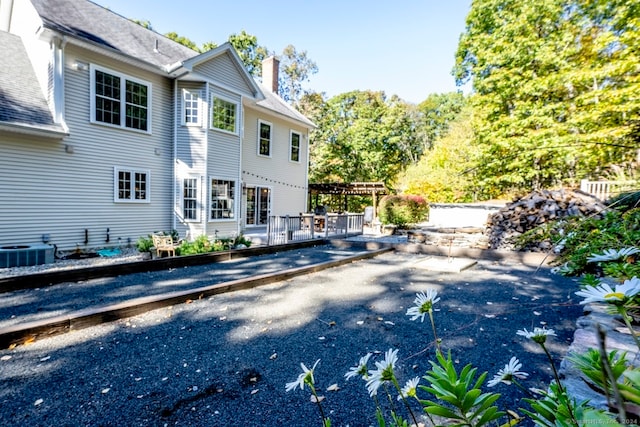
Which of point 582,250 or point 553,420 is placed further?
point 582,250

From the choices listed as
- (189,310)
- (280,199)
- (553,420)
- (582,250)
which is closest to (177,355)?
(189,310)

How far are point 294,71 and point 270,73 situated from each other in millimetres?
11159

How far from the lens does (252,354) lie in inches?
123

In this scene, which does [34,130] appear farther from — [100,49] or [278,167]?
[278,167]

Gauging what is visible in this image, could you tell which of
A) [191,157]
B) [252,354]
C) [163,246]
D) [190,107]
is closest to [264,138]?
[190,107]

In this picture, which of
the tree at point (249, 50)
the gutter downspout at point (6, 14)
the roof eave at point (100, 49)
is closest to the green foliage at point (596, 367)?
the roof eave at point (100, 49)

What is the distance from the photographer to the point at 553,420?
30.9 inches

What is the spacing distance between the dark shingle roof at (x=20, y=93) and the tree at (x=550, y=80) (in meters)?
16.4

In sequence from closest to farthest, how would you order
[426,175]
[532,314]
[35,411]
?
[35,411], [532,314], [426,175]

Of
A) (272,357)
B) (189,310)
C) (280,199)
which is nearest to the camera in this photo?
(272,357)

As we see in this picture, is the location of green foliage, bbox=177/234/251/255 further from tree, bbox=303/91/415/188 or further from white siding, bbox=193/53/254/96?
tree, bbox=303/91/415/188

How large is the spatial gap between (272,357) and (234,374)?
1.39ft

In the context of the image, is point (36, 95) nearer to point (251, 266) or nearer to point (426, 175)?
point (251, 266)

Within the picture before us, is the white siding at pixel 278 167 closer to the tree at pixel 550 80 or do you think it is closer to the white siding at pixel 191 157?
the white siding at pixel 191 157
